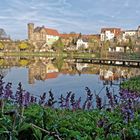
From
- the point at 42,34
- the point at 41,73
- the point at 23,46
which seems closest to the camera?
the point at 41,73

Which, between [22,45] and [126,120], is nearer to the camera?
[126,120]

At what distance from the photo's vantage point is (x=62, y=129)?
9.64ft

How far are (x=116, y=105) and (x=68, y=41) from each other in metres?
151

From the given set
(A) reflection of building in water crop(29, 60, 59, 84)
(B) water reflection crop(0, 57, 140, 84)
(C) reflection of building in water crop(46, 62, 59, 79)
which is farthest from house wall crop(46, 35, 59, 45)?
(C) reflection of building in water crop(46, 62, 59, 79)

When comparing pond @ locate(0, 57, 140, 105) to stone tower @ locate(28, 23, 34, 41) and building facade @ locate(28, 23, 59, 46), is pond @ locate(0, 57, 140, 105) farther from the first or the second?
building facade @ locate(28, 23, 59, 46)

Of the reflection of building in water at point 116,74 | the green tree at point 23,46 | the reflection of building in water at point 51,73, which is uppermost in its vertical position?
the green tree at point 23,46

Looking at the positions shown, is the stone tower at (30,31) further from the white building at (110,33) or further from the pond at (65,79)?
the pond at (65,79)

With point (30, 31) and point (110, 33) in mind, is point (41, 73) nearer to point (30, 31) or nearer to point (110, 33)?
point (30, 31)

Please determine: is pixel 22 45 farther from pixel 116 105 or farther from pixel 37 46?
pixel 116 105

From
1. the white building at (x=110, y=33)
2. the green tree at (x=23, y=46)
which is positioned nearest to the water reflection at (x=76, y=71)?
the green tree at (x=23, y=46)

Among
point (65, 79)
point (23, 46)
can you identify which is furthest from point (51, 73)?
point (23, 46)

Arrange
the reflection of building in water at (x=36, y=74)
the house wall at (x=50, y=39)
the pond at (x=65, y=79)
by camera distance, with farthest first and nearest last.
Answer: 1. the house wall at (x=50, y=39)
2. the reflection of building in water at (x=36, y=74)
3. the pond at (x=65, y=79)

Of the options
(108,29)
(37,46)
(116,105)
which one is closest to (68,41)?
(37,46)

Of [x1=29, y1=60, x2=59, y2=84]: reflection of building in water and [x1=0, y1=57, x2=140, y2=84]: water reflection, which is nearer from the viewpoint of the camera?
[x1=0, y1=57, x2=140, y2=84]: water reflection
